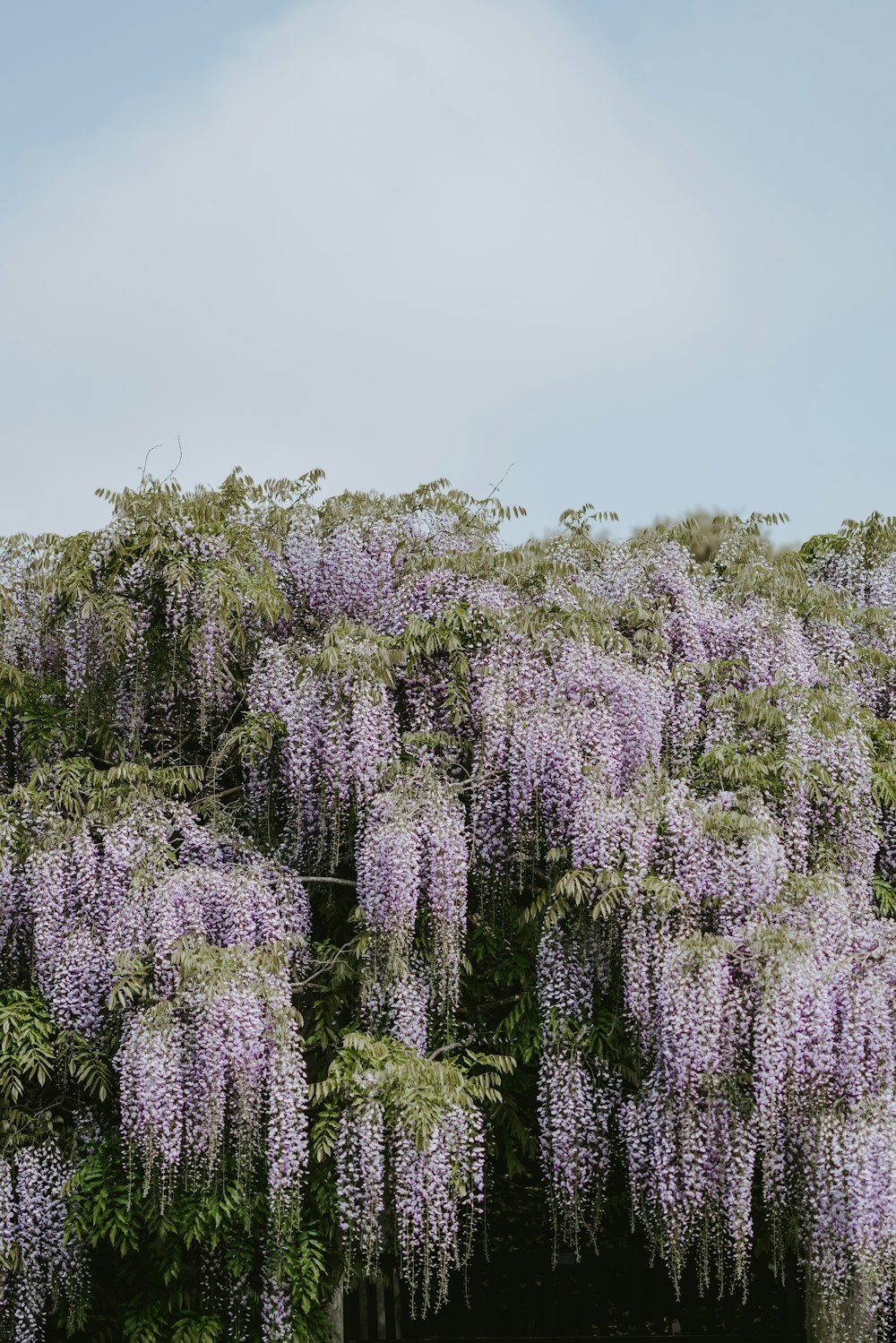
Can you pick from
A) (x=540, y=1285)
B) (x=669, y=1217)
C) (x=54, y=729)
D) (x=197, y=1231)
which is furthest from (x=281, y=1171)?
(x=540, y=1285)

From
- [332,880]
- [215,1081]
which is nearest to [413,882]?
[332,880]

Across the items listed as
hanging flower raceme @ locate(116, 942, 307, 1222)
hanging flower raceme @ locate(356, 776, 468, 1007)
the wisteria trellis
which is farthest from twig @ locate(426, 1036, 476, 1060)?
hanging flower raceme @ locate(116, 942, 307, 1222)

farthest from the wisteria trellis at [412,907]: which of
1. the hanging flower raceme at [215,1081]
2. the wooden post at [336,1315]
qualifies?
the wooden post at [336,1315]

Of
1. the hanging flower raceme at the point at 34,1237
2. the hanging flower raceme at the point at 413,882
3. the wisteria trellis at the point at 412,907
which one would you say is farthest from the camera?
Result: the hanging flower raceme at the point at 413,882

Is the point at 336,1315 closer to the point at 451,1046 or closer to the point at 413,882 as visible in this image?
the point at 451,1046

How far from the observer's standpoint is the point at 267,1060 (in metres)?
7.59

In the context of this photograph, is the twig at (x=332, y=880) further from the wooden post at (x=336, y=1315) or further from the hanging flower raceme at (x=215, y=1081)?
the wooden post at (x=336, y=1315)

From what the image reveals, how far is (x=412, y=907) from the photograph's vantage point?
8.05 m

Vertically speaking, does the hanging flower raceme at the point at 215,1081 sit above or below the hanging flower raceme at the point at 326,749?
below

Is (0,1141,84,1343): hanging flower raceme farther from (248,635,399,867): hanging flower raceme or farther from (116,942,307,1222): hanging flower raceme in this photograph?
(248,635,399,867): hanging flower raceme

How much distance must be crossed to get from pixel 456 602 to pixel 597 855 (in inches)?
73.8

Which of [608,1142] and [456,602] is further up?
[456,602]

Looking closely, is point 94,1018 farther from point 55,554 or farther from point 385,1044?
point 55,554

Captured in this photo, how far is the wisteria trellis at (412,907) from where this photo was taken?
7.64 metres
